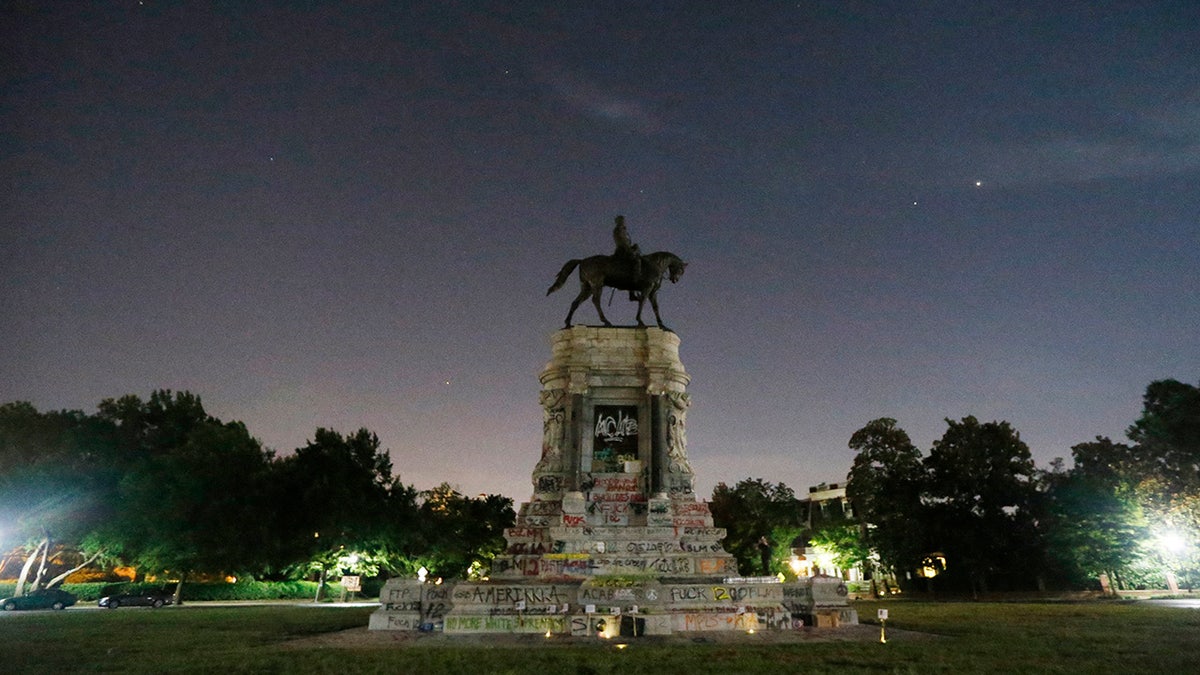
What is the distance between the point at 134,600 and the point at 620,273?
35624mm

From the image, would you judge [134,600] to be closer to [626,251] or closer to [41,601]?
[41,601]

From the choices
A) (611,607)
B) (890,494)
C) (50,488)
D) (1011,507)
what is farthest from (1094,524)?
(50,488)

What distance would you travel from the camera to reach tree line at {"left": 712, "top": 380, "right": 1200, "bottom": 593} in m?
44.8

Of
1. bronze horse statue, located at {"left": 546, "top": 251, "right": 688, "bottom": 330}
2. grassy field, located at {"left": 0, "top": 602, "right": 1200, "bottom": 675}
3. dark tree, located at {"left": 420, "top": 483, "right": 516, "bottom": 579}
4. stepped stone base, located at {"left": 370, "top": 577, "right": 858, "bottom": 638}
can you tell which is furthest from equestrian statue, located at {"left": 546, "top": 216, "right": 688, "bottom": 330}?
dark tree, located at {"left": 420, "top": 483, "right": 516, "bottom": 579}

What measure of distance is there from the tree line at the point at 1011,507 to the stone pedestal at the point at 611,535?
32.4m

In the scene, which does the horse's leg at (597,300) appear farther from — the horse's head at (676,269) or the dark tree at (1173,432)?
the dark tree at (1173,432)

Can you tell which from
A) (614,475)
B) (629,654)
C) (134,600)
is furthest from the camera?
(134,600)

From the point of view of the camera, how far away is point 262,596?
2089 inches

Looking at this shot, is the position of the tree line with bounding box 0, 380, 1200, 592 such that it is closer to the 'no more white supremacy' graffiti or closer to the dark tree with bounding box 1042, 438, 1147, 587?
the dark tree with bounding box 1042, 438, 1147, 587

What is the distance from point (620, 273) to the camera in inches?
1192

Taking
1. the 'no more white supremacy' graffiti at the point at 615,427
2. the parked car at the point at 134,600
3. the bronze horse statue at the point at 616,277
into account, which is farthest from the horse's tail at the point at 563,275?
the parked car at the point at 134,600

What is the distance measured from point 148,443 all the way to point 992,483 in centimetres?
6680

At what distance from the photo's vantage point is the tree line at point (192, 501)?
Answer: 43406 millimetres

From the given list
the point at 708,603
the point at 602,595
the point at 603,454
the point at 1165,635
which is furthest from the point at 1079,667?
the point at 603,454
